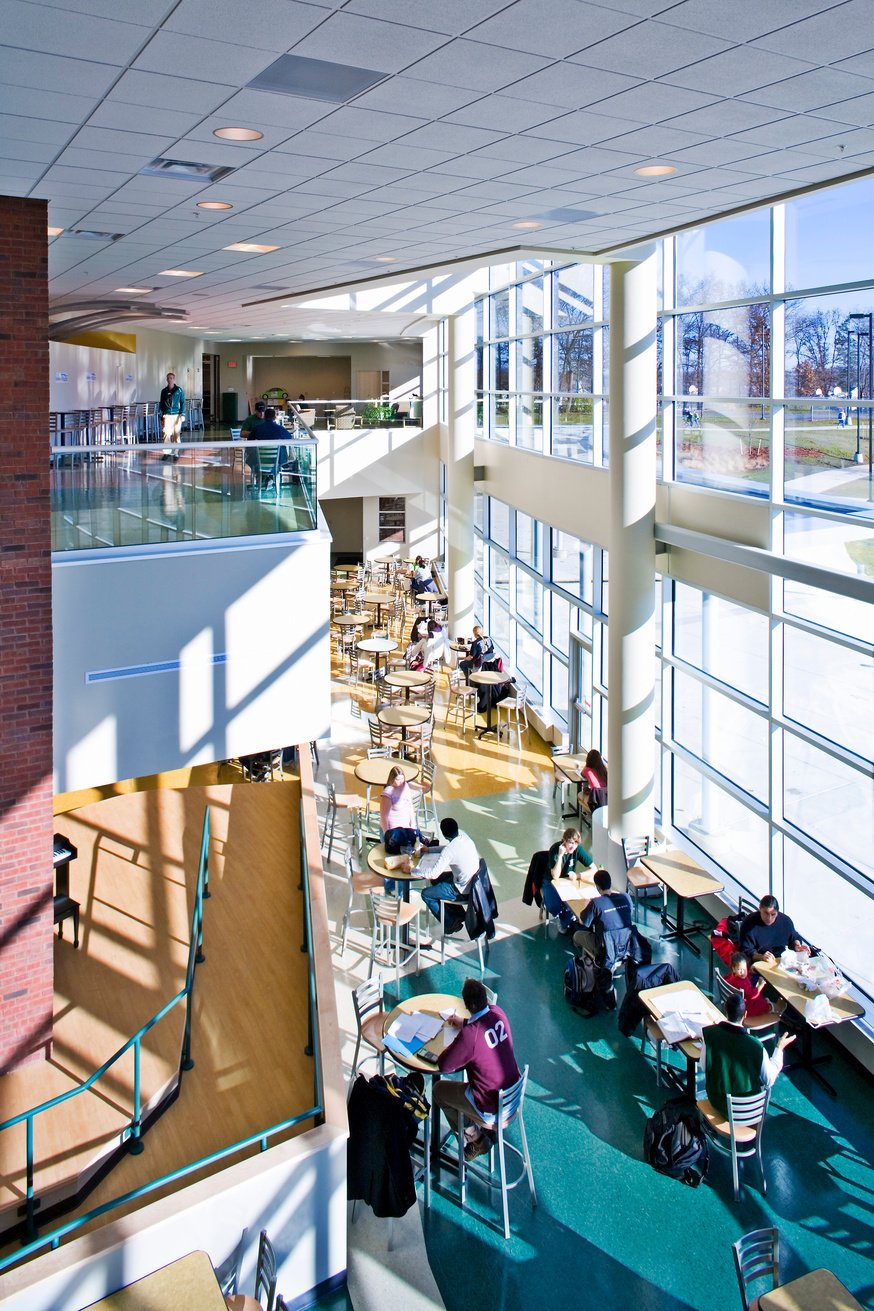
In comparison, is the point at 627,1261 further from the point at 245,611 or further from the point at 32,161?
the point at 32,161

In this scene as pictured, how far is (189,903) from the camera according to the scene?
31.7 ft

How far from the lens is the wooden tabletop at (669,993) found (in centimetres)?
700

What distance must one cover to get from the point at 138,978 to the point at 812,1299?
5.54 m

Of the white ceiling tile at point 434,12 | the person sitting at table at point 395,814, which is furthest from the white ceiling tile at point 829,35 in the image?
the person sitting at table at point 395,814

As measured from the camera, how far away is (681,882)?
912 cm

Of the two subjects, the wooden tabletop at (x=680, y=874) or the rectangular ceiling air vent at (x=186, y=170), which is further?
the wooden tabletop at (x=680, y=874)

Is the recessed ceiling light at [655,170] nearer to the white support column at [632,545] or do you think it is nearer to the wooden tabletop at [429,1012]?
the white support column at [632,545]

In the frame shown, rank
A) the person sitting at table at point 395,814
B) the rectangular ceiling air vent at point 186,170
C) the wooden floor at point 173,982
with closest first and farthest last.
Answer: the rectangular ceiling air vent at point 186,170, the wooden floor at point 173,982, the person sitting at table at point 395,814

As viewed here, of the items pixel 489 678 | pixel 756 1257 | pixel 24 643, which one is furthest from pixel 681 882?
pixel 489 678

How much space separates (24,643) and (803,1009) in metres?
5.88

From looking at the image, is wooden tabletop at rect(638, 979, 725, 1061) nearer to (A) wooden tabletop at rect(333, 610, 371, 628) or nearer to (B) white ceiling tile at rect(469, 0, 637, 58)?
(B) white ceiling tile at rect(469, 0, 637, 58)

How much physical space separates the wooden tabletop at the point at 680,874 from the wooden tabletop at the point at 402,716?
4.57 metres

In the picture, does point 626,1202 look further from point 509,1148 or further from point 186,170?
point 186,170

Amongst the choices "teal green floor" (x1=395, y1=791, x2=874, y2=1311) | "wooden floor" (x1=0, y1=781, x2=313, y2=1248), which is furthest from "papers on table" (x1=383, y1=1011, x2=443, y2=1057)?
"teal green floor" (x1=395, y1=791, x2=874, y2=1311)
